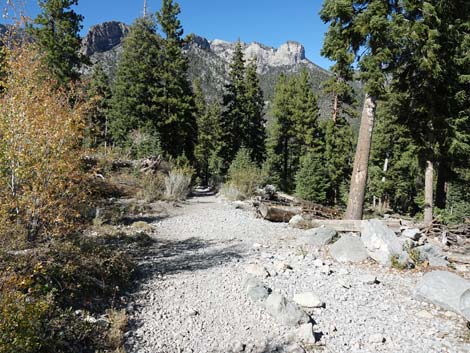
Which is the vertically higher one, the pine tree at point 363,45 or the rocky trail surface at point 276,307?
the pine tree at point 363,45

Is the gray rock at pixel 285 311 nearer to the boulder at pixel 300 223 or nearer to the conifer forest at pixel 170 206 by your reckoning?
the conifer forest at pixel 170 206

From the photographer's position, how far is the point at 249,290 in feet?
16.2

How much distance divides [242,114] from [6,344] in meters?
25.6

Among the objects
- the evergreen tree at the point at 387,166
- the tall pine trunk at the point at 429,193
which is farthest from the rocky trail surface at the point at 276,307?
the evergreen tree at the point at 387,166

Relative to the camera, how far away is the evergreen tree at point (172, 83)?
821 inches

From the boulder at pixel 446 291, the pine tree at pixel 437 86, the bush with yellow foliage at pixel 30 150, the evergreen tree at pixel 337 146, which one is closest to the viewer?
the bush with yellow foliage at pixel 30 150

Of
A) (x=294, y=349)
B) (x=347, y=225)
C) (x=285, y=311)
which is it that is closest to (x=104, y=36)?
(x=347, y=225)

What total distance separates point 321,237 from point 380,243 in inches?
55.0

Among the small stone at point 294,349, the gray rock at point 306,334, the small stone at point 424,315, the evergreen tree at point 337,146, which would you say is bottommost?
the small stone at point 294,349

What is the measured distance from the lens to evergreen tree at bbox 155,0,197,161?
2086 centimetres

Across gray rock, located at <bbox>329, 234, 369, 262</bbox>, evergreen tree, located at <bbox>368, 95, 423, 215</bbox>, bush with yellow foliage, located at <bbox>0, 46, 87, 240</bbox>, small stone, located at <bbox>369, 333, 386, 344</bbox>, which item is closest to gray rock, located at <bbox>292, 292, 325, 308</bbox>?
small stone, located at <bbox>369, 333, 386, 344</bbox>

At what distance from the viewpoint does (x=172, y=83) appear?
2097cm

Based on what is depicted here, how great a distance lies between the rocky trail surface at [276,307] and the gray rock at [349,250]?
0.66 feet

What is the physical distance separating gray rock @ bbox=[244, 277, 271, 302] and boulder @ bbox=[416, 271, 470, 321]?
8.09ft
